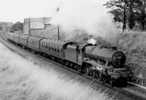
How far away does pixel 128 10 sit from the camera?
28250 mm

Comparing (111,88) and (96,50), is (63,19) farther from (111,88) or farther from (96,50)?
(111,88)

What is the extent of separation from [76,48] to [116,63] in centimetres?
491

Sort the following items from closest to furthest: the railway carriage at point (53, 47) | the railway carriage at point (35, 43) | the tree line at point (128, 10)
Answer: the railway carriage at point (53, 47)
the tree line at point (128, 10)
the railway carriage at point (35, 43)

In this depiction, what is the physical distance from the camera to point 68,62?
Result: 70.2ft

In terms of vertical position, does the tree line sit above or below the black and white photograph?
above

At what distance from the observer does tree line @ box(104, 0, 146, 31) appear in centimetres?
2798

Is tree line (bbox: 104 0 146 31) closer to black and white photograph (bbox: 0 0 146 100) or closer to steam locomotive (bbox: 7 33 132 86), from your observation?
black and white photograph (bbox: 0 0 146 100)

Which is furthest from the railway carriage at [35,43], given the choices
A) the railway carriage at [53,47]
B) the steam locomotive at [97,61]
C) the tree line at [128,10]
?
the tree line at [128,10]

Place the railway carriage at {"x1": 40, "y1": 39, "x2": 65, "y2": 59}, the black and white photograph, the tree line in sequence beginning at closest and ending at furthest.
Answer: the black and white photograph, the railway carriage at {"x1": 40, "y1": 39, "x2": 65, "y2": 59}, the tree line

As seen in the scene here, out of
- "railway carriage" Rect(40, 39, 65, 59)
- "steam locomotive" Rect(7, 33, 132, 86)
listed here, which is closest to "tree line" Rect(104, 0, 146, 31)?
"railway carriage" Rect(40, 39, 65, 59)

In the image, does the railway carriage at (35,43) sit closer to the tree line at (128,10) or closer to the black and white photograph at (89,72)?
the black and white photograph at (89,72)

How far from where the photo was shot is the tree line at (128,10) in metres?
28.0

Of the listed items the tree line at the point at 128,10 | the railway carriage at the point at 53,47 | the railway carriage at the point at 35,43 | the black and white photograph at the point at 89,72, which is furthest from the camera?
the railway carriage at the point at 35,43

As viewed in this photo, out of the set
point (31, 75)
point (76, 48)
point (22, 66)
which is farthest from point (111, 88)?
point (22, 66)
